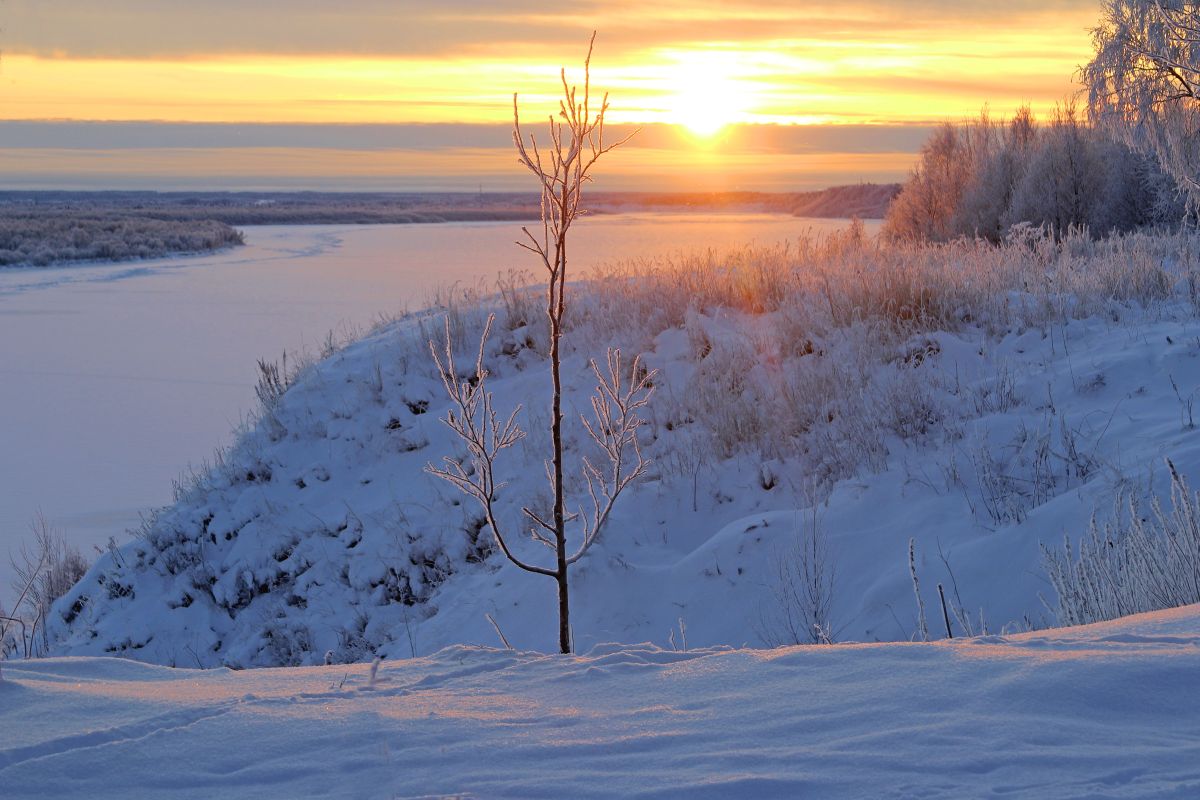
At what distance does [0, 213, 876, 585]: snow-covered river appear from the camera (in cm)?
1155

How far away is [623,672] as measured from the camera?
9.74 feet

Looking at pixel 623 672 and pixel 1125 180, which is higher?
pixel 1125 180

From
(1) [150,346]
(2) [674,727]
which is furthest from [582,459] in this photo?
(1) [150,346]

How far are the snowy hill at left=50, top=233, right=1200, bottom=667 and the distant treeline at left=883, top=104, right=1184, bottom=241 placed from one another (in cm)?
958

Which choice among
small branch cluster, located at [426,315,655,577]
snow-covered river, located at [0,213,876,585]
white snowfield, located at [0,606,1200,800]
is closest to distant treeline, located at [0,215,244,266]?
snow-covered river, located at [0,213,876,585]

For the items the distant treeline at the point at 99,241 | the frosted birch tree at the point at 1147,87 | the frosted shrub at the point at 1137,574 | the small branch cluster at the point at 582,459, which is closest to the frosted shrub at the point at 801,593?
the small branch cluster at the point at 582,459

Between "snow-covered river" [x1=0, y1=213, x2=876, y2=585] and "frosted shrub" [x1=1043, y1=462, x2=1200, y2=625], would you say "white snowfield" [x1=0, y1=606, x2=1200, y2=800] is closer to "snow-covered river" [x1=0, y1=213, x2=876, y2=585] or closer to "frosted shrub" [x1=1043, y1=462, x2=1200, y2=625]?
"frosted shrub" [x1=1043, y1=462, x2=1200, y2=625]

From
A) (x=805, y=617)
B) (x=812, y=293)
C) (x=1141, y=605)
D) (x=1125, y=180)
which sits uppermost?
(x=1125, y=180)

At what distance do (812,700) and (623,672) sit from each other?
65 centimetres

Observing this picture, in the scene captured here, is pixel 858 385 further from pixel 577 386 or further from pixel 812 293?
pixel 577 386

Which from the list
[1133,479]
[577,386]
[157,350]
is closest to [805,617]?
[1133,479]

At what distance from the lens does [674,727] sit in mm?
2400

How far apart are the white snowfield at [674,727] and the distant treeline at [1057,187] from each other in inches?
719

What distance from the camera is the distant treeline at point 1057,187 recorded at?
20.5m
